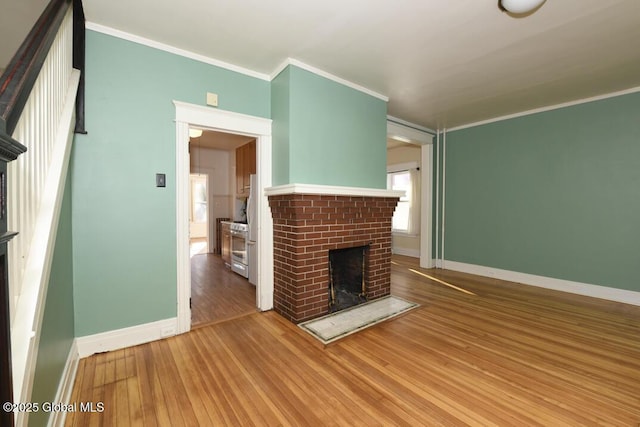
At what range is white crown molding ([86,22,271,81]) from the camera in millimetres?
2092

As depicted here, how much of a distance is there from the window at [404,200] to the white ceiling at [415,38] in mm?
3011

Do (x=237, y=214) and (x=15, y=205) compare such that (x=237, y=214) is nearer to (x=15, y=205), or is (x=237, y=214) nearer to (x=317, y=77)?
(x=317, y=77)

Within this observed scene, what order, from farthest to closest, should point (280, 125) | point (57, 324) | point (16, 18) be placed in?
point (280, 125) < point (16, 18) < point (57, 324)

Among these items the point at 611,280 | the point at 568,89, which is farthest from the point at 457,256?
the point at 568,89

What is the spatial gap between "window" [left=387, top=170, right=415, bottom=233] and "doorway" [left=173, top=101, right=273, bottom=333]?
Answer: 3908 mm

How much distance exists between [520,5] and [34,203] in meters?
3.00

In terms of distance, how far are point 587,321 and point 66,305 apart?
15.0ft

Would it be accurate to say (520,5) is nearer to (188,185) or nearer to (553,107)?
(553,107)

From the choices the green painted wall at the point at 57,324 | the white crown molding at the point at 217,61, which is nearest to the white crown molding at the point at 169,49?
the white crown molding at the point at 217,61

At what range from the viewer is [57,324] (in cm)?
149

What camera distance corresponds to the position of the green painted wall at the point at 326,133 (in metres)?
2.62

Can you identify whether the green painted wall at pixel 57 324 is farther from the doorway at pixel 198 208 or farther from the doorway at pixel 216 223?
the doorway at pixel 198 208

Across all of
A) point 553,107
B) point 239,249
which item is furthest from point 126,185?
point 553,107

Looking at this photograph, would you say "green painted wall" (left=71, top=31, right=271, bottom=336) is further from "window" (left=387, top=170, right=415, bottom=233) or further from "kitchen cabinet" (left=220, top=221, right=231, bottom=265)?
"window" (left=387, top=170, right=415, bottom=233)
